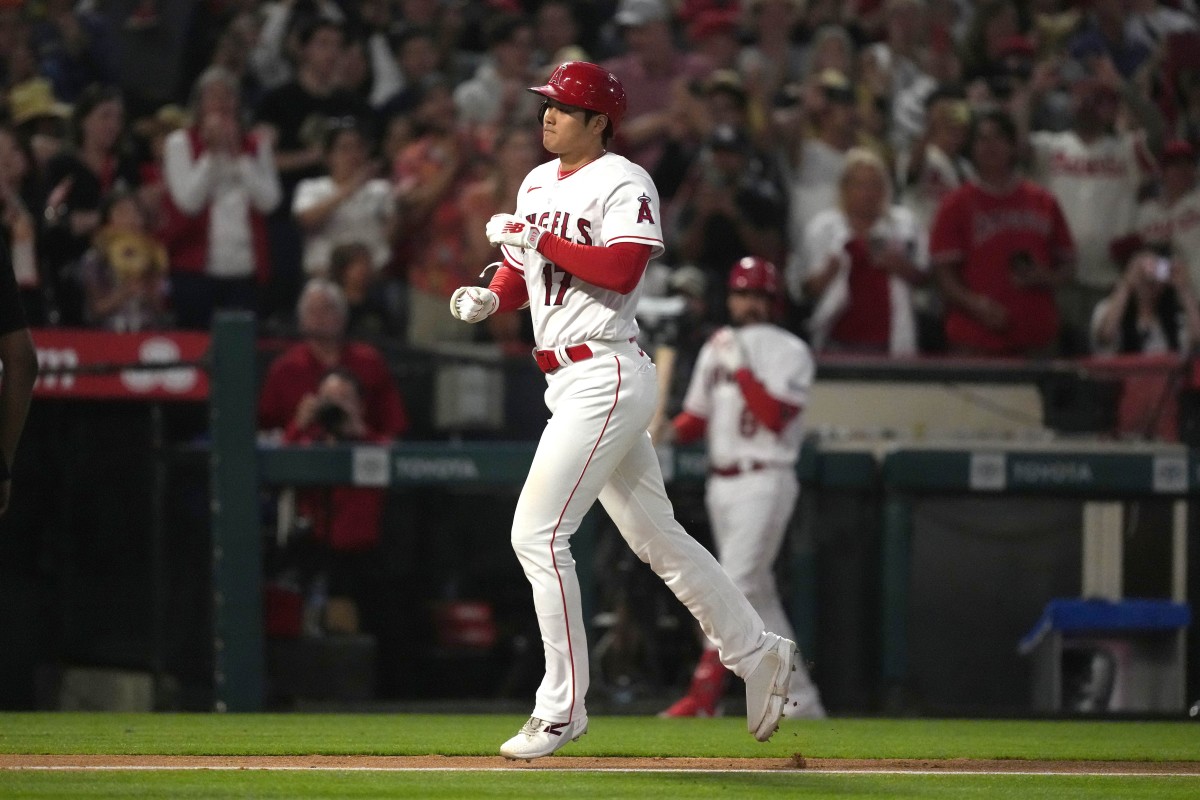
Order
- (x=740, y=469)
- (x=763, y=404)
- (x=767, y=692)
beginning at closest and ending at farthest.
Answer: (x=767, y=692), (x=763, y=404), (x=740, y=469)


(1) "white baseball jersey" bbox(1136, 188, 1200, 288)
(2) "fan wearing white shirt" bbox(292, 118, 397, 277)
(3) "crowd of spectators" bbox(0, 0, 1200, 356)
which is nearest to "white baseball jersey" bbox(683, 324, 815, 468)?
(3) "crowd of spectators" bbox(0, 0, 1200, 356)

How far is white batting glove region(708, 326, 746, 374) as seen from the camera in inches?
319

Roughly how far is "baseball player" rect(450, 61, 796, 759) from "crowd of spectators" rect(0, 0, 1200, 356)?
409cm

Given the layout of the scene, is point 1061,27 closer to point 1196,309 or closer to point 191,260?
point 1196,309

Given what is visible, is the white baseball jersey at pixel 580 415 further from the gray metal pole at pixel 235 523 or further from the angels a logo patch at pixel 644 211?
the gray metal pole at pixel 235 523

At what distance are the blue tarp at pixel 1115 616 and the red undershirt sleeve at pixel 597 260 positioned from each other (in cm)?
425

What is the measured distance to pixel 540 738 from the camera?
4.93m

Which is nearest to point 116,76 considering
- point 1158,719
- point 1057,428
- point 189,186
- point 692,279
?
point 189,186

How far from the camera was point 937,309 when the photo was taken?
10.5m

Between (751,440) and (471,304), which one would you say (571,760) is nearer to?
(471,304)

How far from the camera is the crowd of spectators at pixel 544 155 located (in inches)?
384

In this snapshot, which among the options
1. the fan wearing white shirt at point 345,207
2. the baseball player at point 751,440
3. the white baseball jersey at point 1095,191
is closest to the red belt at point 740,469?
the baseball player at point 751,440

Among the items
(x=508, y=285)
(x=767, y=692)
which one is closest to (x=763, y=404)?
(x=767, y=692)

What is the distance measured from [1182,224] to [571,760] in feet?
22.7
